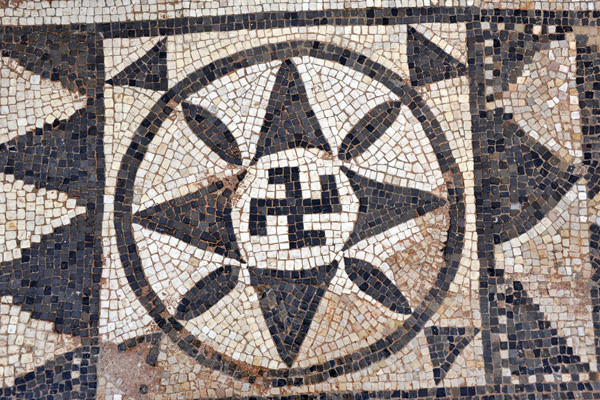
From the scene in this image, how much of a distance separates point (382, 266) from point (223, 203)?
1.57 m

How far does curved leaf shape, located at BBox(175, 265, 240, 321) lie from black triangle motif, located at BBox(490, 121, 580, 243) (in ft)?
8.16

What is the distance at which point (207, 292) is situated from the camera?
4.63 metres

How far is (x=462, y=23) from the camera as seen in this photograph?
15.9 ft

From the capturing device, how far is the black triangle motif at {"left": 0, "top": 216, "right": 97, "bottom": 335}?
4.59 metres

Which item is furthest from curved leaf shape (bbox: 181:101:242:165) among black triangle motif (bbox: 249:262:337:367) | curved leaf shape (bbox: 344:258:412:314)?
curved leaf shape (bbox: 344:258:412:314)

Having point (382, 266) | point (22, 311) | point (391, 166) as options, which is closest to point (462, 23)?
point (391, 166)

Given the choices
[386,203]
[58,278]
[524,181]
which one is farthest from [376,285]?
[58,278]

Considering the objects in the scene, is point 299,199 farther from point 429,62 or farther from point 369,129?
point 429,62

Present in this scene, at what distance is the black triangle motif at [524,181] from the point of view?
4730 millimetres

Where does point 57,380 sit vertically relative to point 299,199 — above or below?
below

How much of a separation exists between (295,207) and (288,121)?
807 mm

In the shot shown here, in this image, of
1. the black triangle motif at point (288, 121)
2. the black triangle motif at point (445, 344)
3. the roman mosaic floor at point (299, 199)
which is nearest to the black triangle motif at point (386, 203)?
the roman mosaic floor at point (299, 199)

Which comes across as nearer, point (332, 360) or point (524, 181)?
point (332, 360)

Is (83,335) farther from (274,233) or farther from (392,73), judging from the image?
(392,73)
